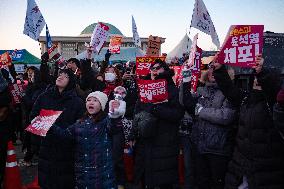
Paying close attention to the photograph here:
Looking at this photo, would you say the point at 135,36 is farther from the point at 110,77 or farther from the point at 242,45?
the point at 242,45

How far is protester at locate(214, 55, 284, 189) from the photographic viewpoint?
379 centimetres

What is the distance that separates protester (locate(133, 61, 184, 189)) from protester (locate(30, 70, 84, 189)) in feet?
2.79

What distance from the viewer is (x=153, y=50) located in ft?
27.2

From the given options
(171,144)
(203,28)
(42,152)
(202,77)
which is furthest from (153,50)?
(42,152)

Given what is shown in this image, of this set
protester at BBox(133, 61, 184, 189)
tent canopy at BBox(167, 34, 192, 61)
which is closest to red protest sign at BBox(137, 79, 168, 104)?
protester at BBox(133, 61, 184, 189)

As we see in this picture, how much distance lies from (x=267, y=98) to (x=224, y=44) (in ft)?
2.59

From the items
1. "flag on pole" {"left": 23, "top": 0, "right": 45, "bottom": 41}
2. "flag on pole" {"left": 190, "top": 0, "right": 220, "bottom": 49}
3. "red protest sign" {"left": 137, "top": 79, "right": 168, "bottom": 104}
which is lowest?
"red protest sign" {"left": 137, "top": 79, "right": 168, "bottom": 104}

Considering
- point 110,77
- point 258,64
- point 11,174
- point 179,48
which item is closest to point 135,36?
point 110,77

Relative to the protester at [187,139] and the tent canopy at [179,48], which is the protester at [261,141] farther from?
the tent canopy at [179,48]

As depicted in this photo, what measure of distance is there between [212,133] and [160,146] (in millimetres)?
659

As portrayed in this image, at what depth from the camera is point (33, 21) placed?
9.23 meters

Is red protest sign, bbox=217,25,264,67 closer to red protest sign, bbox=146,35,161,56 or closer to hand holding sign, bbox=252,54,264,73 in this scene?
hand holding sign, bbox=252,54,264,73

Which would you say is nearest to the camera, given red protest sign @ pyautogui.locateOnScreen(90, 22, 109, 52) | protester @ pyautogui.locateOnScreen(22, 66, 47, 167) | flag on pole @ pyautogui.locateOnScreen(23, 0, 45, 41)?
protester @ pyautogui.locateOnScreen(22, 66, 47, 167)

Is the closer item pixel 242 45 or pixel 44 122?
pixel 44 122
